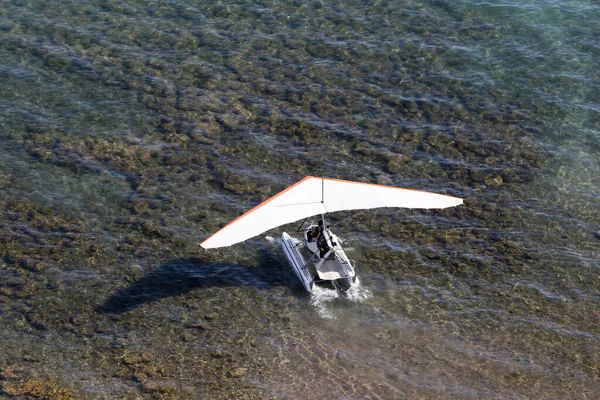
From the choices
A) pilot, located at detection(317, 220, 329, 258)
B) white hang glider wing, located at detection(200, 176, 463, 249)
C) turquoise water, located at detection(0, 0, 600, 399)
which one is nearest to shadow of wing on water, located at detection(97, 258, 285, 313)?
turquoise water, located at detection(0, 0, 600, 399)

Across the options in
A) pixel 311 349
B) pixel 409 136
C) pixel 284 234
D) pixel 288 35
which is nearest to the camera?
pixel 311 349

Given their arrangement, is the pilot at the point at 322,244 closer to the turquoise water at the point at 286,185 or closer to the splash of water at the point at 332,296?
the splash of water at the point at 332,296

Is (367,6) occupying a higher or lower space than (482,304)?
higher

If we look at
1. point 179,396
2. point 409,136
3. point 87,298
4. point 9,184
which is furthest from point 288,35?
point 179,396

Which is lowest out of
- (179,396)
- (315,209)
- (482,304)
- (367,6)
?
(179,396)

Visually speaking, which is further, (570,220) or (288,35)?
(288,35)

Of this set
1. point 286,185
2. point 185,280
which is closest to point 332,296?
point 185,280

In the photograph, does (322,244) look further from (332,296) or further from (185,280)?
(185,280)

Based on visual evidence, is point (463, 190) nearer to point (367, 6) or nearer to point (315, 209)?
point (315, 209)
